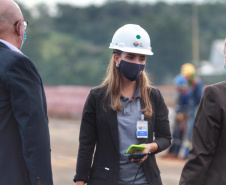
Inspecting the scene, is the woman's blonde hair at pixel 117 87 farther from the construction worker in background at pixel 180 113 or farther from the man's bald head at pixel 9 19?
the construction worker in background at pixel 180 113

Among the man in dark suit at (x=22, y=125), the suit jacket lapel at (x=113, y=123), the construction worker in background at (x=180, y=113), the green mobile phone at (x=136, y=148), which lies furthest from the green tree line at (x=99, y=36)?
the man in dark suit at (x=22, y=125)

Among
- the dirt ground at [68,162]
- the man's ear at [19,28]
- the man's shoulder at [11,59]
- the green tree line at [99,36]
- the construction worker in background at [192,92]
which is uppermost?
the man's ear at [19,28]

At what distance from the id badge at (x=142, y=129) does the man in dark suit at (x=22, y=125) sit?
97 cm

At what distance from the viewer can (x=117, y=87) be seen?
4.98 m

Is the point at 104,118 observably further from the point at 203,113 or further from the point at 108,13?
the point at 108,13

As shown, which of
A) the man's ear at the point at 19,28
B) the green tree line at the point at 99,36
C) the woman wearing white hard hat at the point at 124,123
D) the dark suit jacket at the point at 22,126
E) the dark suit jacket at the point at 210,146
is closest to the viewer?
the dark suit jacket at the point at 22,126

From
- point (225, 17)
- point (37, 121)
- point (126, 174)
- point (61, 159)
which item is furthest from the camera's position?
point (225, 17)

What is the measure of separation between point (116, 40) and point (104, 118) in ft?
2.13

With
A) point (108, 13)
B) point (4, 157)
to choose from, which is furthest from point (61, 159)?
point (108, 13)

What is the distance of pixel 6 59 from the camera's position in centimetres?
405

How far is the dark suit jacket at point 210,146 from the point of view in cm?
414

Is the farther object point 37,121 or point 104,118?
point 104,118

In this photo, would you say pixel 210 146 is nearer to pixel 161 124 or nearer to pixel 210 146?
pixel 210 146

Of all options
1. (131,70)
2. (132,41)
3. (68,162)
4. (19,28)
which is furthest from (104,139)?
(68,162)
